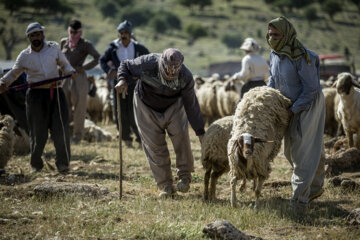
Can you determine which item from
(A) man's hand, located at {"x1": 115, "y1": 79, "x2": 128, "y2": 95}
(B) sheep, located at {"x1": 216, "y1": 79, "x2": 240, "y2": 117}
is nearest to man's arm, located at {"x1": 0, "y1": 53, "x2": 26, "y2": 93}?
(A) man's hand, located at {"x1": 115, "y1": 79, "x2": 128, "y2": 95}

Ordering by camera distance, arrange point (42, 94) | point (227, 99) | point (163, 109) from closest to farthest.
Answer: point (163, 109)
point (42, 94)
point (227, 99)

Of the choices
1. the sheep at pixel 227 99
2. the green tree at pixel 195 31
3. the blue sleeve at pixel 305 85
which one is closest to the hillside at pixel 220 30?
the green tree at pixel 195 31

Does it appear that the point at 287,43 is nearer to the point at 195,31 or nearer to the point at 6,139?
the point at 6,139

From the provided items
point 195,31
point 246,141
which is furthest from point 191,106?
point 195,31

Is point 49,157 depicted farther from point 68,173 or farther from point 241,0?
point 241,0

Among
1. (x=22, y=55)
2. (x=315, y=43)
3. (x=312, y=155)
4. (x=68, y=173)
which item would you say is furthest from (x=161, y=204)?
(x=315, y=43)

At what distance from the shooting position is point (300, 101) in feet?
18.5

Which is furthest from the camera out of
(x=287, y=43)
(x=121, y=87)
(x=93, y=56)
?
(x=93, y=56)

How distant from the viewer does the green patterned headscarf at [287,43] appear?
5.68m

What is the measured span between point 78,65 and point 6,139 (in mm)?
2687

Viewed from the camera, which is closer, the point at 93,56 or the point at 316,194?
the point at 316,194

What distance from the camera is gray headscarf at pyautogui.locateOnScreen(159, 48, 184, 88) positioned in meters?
5.91

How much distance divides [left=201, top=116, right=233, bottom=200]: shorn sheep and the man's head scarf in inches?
30.7

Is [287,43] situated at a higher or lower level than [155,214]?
higher
